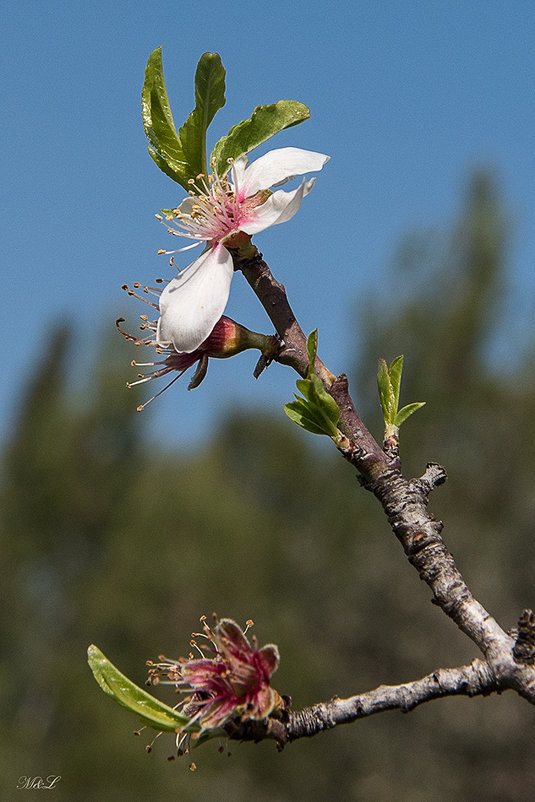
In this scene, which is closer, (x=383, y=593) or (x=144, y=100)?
(x=144, y=100)

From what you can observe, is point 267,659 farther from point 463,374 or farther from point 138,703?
point 463,374

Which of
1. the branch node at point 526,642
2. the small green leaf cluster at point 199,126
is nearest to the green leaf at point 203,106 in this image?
the small green leaf cluster at point 199,126

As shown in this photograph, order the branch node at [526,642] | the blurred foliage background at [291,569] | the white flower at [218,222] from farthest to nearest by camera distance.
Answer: the blurred foliage background at [291,569] → the white flower at [218,222] → the branch node at [526,642]

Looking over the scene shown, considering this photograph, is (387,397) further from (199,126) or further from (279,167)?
(199,126)

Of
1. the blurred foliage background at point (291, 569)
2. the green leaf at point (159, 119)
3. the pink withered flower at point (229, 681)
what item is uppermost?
the blurred foliage background at point (291, 569)

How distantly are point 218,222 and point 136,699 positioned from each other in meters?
0.73

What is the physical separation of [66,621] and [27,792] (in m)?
3.40

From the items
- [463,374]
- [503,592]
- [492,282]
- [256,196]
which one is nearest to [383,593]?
[503,592]

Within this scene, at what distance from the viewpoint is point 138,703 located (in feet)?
3.70

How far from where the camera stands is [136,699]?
1.13m

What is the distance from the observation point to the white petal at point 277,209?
1.18 metres

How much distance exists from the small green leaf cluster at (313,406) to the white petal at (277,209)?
0.63 ft

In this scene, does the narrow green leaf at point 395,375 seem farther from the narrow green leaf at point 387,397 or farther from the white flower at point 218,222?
the white flower at point 218,222

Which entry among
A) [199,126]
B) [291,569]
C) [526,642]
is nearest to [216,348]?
[199,126]
